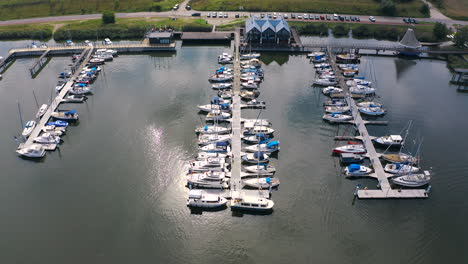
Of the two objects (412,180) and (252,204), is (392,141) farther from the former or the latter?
(252,204)

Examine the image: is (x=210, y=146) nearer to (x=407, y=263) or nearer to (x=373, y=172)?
(x=373, y=172)

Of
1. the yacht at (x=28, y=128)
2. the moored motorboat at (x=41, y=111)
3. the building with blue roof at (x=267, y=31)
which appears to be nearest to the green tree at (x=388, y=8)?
the building with blue roof at (x=267, y=31)

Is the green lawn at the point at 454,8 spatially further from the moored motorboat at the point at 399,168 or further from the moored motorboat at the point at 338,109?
A: the moored motorboat at the point at 399,168

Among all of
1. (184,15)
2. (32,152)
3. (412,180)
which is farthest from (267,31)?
(32,152)

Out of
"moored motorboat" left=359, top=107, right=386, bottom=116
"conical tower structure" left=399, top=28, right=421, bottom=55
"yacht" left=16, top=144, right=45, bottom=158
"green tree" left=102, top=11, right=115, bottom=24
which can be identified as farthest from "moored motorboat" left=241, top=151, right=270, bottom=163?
"green tree" left=102, top=11, right=115, bottom=24

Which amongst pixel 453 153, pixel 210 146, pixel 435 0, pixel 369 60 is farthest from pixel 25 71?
pixel 435 0

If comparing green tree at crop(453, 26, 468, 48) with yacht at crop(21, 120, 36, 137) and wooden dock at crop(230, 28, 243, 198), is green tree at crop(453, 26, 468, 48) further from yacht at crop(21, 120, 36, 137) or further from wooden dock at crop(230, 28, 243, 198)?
yacht at crop(21, 120, 36, 137)

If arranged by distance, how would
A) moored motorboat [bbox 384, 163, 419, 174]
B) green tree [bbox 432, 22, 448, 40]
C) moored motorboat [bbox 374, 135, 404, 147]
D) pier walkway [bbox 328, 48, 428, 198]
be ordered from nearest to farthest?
pier walkway [bbox 328, 48, 428, 198], moored motorboat [bbox 384, 163, 419, 174], moored motorboat [bbox 374, 135, 404, 147], green tree [bbox 432, 22, 448, 40]

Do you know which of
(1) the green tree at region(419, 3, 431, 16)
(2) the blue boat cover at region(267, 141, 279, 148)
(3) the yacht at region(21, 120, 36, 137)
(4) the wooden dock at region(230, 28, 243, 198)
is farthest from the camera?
(1) the green tree at region(419, 3, 431, 16)
